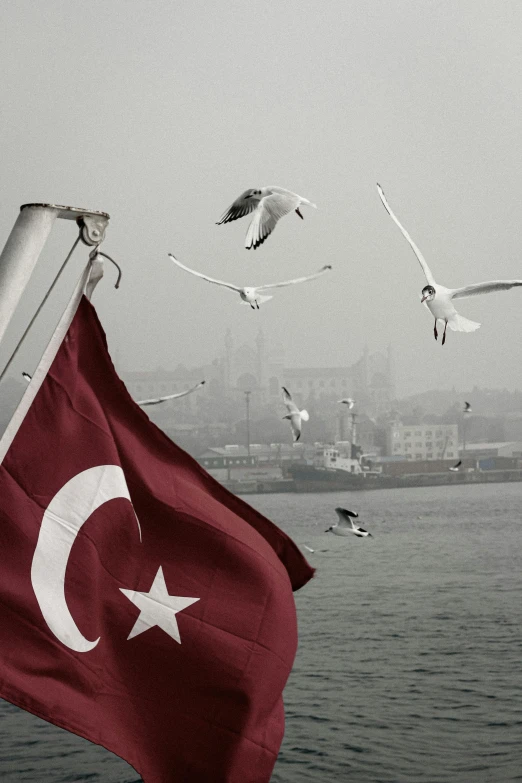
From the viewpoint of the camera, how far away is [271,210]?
11141 millimetres

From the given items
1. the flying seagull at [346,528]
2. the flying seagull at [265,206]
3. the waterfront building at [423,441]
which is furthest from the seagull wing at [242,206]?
the waterfront building at [423,441]

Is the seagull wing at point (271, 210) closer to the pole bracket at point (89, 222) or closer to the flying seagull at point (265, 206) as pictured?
the flying seagull at point (265, 206)

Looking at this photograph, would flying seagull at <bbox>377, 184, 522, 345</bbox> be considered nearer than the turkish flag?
No

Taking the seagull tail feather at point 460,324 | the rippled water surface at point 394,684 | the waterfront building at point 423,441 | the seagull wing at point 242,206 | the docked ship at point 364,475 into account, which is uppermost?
the waterfront building at point 423,441

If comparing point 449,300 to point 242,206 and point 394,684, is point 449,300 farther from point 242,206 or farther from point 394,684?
point 394,684

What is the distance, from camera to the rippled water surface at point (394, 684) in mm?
14266

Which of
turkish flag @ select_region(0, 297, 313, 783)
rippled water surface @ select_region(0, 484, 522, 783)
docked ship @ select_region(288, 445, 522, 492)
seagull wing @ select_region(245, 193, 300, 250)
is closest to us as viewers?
turkish flag @ select_region(0, 297, 313, 783)

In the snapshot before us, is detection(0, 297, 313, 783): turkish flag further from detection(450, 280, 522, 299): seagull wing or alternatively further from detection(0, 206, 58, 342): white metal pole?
detection(450, 280, 522, 299): seagull wing

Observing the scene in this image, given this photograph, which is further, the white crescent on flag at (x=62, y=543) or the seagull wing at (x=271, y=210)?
the seagull wing at (x=271, y=210)

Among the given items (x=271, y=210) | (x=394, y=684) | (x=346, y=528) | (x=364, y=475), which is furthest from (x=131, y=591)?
(x=364, y=475)

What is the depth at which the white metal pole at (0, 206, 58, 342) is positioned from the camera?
3.22 metres

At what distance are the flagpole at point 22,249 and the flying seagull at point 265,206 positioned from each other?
303 inches

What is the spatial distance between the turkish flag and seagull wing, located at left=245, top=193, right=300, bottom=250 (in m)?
7.05

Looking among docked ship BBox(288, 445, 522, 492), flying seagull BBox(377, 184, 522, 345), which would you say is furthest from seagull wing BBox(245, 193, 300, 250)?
docked ship BBox(288, 445, 522, 492)
